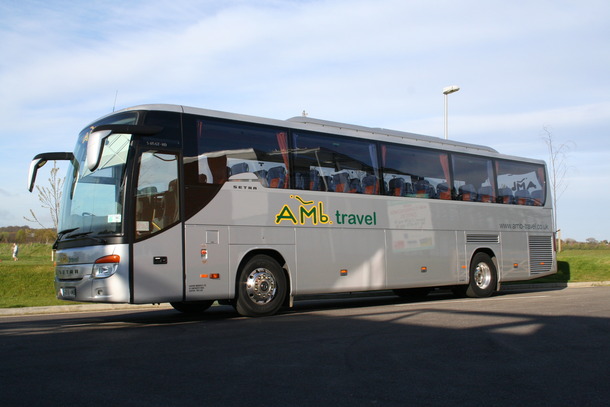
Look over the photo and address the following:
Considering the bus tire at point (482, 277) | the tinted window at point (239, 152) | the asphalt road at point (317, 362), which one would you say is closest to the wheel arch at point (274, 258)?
the asphalt road at point (317, 362)

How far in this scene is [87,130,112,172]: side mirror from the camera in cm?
880

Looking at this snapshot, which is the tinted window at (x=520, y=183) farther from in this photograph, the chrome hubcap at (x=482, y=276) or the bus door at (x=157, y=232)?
the bus door at (x=157, y=232)

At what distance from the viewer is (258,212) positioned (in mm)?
11164

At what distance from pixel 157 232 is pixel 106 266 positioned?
937 mm

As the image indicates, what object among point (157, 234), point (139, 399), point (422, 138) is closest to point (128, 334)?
point (157, 234)

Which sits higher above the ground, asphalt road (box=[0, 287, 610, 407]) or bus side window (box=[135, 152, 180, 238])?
bus side window (box=[135, 152, 180, 238])

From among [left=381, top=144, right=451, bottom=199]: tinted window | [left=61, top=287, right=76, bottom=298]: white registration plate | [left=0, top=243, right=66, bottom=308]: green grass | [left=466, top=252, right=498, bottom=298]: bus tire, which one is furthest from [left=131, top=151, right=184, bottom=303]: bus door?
[left=0, top=243, right=66, bottom=308]: green grass

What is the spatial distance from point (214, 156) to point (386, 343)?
187 inches

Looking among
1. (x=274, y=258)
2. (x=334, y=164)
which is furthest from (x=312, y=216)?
(x=334, y=164)

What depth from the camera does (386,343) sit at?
7.63 m

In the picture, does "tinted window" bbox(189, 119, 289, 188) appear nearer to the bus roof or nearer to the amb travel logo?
the bus roof

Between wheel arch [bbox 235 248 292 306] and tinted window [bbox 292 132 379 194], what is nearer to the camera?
wheel arch [bbox 235 248 292 306]

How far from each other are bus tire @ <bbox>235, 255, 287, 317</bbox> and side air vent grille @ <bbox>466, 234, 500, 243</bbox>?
607 cm

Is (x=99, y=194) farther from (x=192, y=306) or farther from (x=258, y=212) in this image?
(x=192, y=306)
